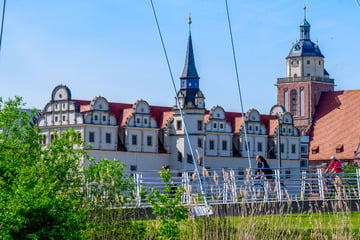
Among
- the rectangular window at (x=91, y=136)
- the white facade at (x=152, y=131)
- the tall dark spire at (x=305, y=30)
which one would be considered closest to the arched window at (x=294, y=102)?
the tall dark spire at (x=305, y=30)

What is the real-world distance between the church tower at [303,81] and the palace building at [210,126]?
0.13 m

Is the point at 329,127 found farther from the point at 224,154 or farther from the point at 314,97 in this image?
the point at 224,154

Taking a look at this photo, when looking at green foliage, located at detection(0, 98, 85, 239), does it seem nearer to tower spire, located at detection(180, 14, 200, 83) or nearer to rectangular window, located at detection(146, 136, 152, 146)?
rectangular window, located at detection(146, 136, 152, 146)

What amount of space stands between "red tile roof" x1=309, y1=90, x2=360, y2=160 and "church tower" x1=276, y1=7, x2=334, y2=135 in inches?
61.0

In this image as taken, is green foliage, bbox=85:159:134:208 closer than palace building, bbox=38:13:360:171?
Yes

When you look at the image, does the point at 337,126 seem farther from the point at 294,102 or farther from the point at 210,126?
the point at 210,126

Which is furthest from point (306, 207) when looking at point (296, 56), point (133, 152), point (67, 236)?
point (296, 56)

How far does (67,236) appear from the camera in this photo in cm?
1306

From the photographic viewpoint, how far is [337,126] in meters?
98.4

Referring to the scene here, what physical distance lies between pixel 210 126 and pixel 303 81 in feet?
88.5

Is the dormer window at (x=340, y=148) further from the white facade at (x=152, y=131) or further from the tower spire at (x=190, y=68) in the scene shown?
the tower spire at (x=190, y=68)

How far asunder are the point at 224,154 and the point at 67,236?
6998 centimetres

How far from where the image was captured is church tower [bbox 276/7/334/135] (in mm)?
104125

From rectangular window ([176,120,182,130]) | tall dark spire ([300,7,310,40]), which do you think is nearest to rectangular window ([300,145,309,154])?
tall dark spire ([300,7,310,40])
